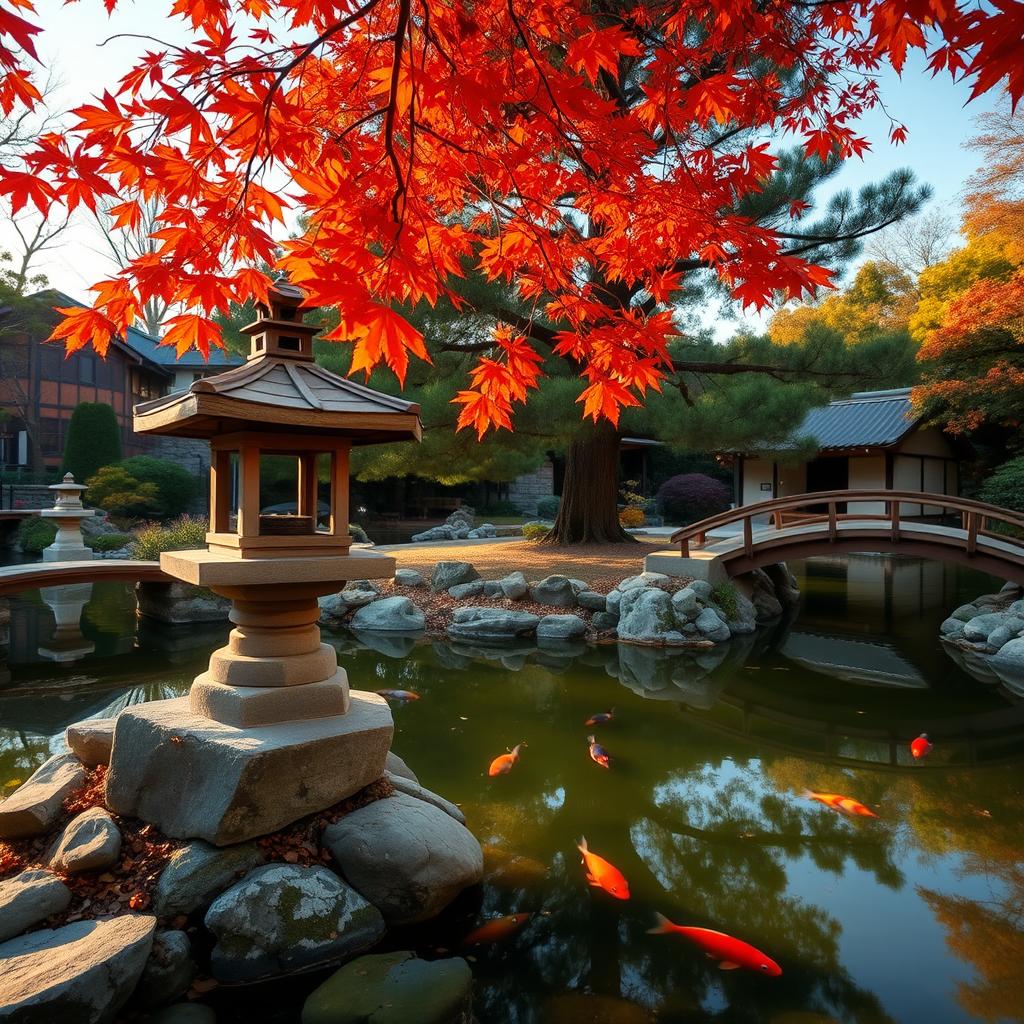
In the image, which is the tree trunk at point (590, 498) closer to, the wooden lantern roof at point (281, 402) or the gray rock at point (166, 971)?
the wooden lantern roof at point (281, 402)

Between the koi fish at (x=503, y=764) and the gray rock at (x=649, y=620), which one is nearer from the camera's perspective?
the koi fish at (x=503, y=764)

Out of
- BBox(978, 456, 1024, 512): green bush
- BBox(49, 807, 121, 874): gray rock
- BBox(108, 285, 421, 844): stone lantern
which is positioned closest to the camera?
BBox(49, 807, 121, 874): gray rock

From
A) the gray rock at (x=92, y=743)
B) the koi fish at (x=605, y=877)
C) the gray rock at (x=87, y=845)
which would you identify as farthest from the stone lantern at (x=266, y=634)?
the koi fish at (x=605, y=877)

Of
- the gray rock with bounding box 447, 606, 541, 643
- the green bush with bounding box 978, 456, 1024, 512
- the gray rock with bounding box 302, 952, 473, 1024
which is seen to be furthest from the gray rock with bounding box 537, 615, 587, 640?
the green bush with bounding box 978, 456, 1024, 512

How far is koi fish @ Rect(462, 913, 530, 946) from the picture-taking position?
115 inches

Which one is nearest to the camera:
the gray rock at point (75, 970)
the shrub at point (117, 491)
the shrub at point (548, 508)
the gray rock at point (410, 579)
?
the gray rock at point (75, 970)

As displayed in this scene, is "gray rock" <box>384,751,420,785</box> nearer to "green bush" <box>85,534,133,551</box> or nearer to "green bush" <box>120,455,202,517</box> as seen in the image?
"green bush" <box>85,534,133,551</box>

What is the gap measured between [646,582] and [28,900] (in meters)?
7.20

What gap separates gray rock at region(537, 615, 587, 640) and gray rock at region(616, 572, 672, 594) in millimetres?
836

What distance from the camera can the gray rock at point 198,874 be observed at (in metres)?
2.71


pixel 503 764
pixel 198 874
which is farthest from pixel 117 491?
pixel 198 874

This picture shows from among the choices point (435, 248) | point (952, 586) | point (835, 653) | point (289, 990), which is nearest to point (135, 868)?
point (289, 990)

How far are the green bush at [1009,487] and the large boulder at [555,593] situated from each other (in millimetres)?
8870

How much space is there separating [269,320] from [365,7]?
144 centimetres
